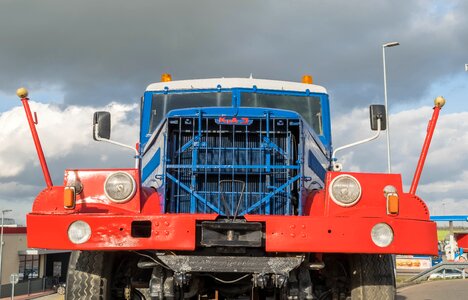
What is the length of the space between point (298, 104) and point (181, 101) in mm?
1656

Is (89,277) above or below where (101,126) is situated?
below

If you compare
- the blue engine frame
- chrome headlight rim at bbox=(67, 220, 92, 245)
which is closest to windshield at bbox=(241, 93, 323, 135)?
the blue engine frame

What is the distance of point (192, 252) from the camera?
4902 millimetres

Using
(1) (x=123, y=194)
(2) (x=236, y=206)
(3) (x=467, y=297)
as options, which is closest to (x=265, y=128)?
(2) (x=236, y=206)

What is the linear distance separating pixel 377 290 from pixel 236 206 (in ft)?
5.29

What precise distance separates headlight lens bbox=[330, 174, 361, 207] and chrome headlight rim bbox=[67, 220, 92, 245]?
2198mm

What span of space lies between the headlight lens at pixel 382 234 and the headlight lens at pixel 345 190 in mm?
343

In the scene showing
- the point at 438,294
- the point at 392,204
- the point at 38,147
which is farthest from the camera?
the point at 438,294

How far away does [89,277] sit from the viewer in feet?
17.1

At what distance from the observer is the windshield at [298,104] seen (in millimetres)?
7309

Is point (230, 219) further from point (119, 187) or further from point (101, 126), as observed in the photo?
point (101, 126)

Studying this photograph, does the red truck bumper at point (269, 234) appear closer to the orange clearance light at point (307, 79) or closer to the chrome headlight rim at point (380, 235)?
the chrome headlight rim at point (380, 235)

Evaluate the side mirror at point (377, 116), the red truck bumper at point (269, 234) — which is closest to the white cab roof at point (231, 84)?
the side mirror at point (377, 116)

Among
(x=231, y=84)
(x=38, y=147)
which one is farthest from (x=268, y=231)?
(x=231, y=84)
